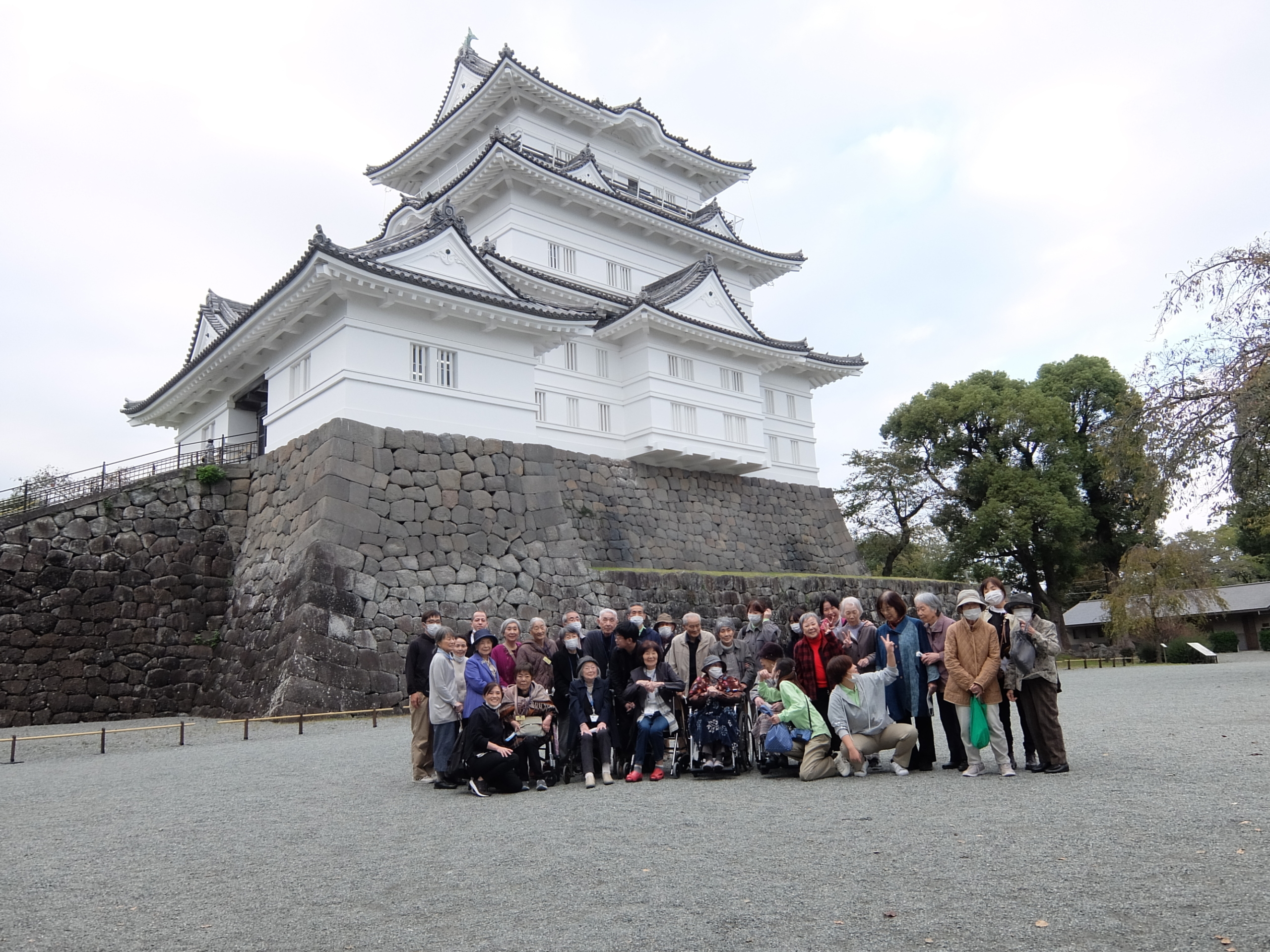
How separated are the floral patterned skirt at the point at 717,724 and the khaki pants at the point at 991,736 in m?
2.06

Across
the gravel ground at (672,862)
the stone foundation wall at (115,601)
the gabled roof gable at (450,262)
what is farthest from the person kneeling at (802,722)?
the stone foundation wall at (115,601)

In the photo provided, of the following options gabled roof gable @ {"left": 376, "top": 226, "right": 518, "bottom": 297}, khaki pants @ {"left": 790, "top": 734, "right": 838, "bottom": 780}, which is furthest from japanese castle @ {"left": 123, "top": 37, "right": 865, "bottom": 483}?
khaki pants @ {"left": 790, "top": 734, "right": 838, "bottom": 780}

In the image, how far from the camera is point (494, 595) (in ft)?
58.2

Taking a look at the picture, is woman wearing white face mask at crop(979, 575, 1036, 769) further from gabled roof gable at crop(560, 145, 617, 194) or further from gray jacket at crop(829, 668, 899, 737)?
gabled roof gable at crop(560, 145, 617, 194)

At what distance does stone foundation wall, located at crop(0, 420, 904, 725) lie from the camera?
51.2ft

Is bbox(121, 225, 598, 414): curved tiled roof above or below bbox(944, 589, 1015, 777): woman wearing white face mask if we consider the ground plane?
above

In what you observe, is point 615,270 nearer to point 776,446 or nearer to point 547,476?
point 776,446

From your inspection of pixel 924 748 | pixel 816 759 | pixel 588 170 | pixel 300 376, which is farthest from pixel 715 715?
pixel 588 170

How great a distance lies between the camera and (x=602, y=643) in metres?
8.97

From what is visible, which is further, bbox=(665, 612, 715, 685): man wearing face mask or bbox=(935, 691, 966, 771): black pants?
bbox=(665, 612, 715, 685): man wearing face mask

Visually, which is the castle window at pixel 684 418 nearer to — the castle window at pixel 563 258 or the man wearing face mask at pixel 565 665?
the castle window at pixel 563 258

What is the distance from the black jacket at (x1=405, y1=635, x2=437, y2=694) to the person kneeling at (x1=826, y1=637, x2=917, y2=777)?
13.4 ft

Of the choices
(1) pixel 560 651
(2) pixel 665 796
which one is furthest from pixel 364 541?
(2) pixel 665 796

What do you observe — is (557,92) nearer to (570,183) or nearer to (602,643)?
(570,183)
